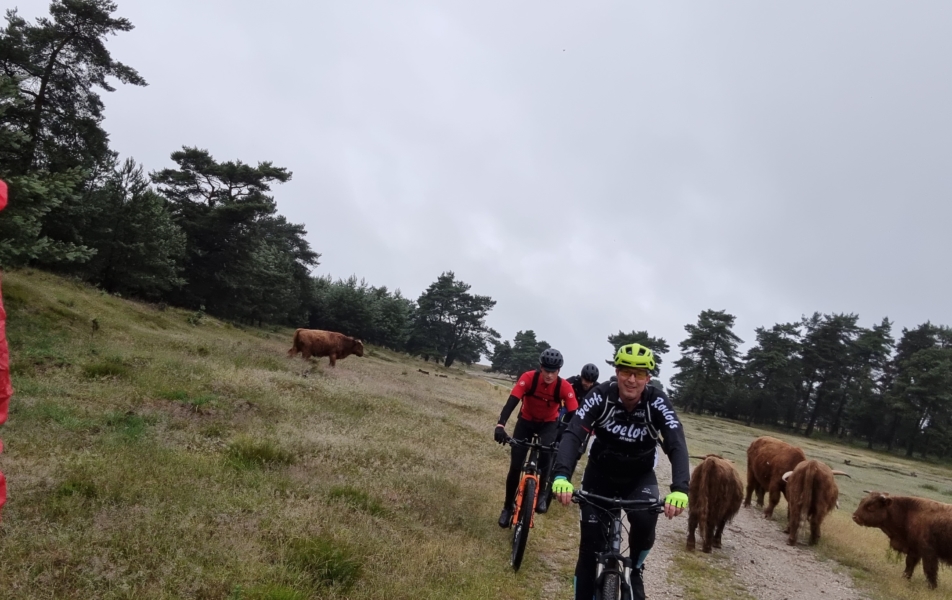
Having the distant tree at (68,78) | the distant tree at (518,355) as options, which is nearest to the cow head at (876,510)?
the distant tree at (68,78)

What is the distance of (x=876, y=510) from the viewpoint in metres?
9.53

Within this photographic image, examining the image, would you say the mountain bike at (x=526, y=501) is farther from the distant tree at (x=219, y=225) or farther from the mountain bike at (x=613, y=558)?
the distant tree at (x=219, y=225)

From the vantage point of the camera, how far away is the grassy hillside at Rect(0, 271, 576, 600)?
439cm

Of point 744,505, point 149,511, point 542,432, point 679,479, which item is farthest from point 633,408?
point 744,505

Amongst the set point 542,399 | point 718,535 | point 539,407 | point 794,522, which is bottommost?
point 718,535

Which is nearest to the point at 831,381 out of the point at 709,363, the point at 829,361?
the point at 829,361

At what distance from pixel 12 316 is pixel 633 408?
1903 cm

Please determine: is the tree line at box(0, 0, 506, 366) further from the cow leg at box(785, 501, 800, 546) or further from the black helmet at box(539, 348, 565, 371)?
the cow leg at box(785, 501, 800, 546)

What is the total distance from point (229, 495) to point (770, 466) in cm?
1218

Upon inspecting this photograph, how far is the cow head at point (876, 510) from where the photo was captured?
9453 mm

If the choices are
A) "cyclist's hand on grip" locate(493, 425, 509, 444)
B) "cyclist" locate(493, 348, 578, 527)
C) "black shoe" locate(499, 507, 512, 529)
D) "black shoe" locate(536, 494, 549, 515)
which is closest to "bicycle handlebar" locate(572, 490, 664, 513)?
"cyclist's hand on grip" locate(493, 425, 509, 444)

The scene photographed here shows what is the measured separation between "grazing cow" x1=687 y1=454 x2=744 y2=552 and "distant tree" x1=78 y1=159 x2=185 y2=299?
3390 centimetres

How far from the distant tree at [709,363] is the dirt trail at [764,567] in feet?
203

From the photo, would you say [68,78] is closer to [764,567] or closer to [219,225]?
[219,225]
